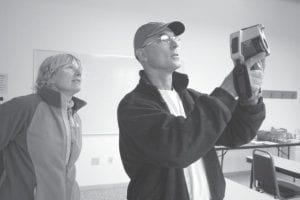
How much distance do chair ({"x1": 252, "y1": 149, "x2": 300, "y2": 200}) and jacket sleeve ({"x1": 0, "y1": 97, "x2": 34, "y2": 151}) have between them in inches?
89.3

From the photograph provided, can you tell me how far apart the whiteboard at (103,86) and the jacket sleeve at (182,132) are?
142 inches

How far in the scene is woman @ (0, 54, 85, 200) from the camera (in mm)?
1589

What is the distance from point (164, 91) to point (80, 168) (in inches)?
141

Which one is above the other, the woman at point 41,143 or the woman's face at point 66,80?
the woman's face at point 66,80

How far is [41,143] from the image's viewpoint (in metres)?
1.65

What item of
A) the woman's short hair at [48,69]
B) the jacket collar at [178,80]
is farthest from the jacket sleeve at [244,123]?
the woman's short hair at [48,69]

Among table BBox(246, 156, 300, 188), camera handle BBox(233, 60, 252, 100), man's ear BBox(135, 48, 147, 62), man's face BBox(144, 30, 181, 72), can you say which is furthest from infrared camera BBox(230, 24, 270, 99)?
table BBox(246, 156, 300, 188)

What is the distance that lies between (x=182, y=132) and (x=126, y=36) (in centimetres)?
402

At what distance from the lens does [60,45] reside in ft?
14.2

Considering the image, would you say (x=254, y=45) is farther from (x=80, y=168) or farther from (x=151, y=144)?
(x=80, y=168)

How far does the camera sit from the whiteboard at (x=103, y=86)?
4.44 m

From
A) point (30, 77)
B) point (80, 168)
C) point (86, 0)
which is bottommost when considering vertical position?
point (80, 168)

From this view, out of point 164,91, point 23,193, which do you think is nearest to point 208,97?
point 164,91

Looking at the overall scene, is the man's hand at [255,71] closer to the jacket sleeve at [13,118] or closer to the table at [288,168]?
the jacket sleeve at [13,118]
